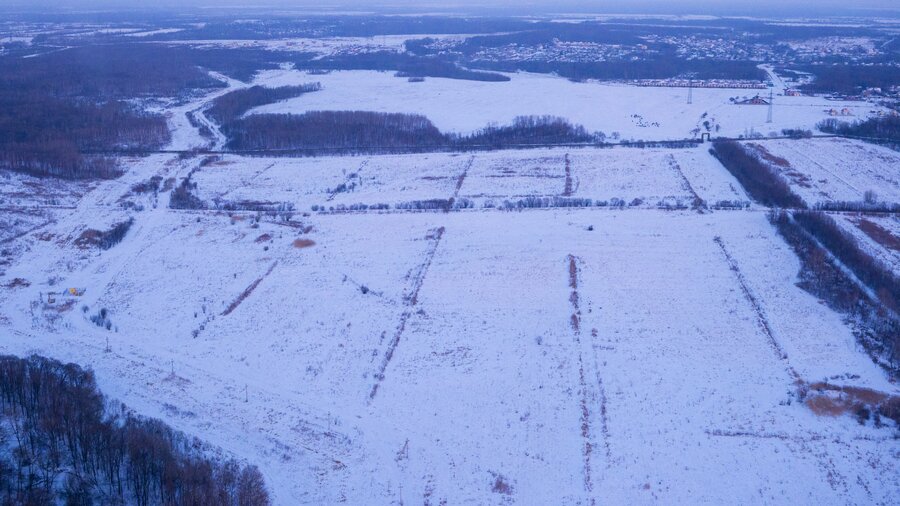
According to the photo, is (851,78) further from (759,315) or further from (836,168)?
(759,315)

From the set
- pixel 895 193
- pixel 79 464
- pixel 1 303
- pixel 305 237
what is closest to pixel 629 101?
pixel 895 193

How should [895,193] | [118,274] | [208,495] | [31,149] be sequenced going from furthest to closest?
[31,149] → [895,193] → [118,274] → [208,495]

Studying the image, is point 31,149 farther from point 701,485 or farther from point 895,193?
point 895,193

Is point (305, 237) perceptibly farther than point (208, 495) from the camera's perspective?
Yes

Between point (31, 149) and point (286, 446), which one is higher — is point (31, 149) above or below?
above

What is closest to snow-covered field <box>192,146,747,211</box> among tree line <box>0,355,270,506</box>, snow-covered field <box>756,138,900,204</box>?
snow-covered field <box>756,138,900,204</box>

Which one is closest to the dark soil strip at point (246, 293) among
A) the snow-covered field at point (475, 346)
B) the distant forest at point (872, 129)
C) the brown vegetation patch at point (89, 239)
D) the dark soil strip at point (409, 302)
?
the snow-covered field at point (475, 346)

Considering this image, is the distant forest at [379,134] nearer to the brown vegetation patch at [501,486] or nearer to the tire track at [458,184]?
the tire track at [458,184]
